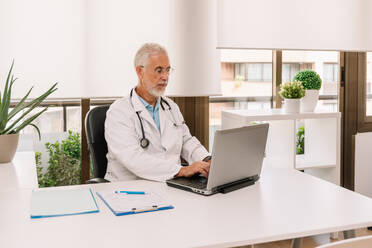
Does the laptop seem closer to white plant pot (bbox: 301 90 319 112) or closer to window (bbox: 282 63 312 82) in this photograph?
white plant pot (bbox: 301 90 319 112)

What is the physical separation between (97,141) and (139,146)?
0.27 m

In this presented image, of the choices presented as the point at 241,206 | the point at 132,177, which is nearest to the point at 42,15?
the point at 132,177

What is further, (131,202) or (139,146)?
(139,146)

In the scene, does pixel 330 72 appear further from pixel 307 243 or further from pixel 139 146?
pixel 139 146

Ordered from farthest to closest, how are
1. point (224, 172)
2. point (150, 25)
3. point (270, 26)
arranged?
point (270, 26), point (150, 25), point (224, 172)

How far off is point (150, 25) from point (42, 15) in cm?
71

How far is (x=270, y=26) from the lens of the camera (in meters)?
3.32

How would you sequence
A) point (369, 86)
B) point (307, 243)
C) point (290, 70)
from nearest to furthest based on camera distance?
point (307, 243)
point (290, 70)
point (369, 86)

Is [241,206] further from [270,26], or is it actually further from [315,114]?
[270,26]

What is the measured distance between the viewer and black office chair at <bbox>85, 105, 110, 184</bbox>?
2.33m

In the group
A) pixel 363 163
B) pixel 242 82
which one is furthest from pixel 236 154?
pixel 363 163

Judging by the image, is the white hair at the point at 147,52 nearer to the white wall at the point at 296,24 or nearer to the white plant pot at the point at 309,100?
the white wall at the point at 296,24

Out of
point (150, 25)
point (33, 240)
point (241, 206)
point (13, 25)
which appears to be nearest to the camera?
point (33, 240)

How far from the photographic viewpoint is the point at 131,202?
160 cm
